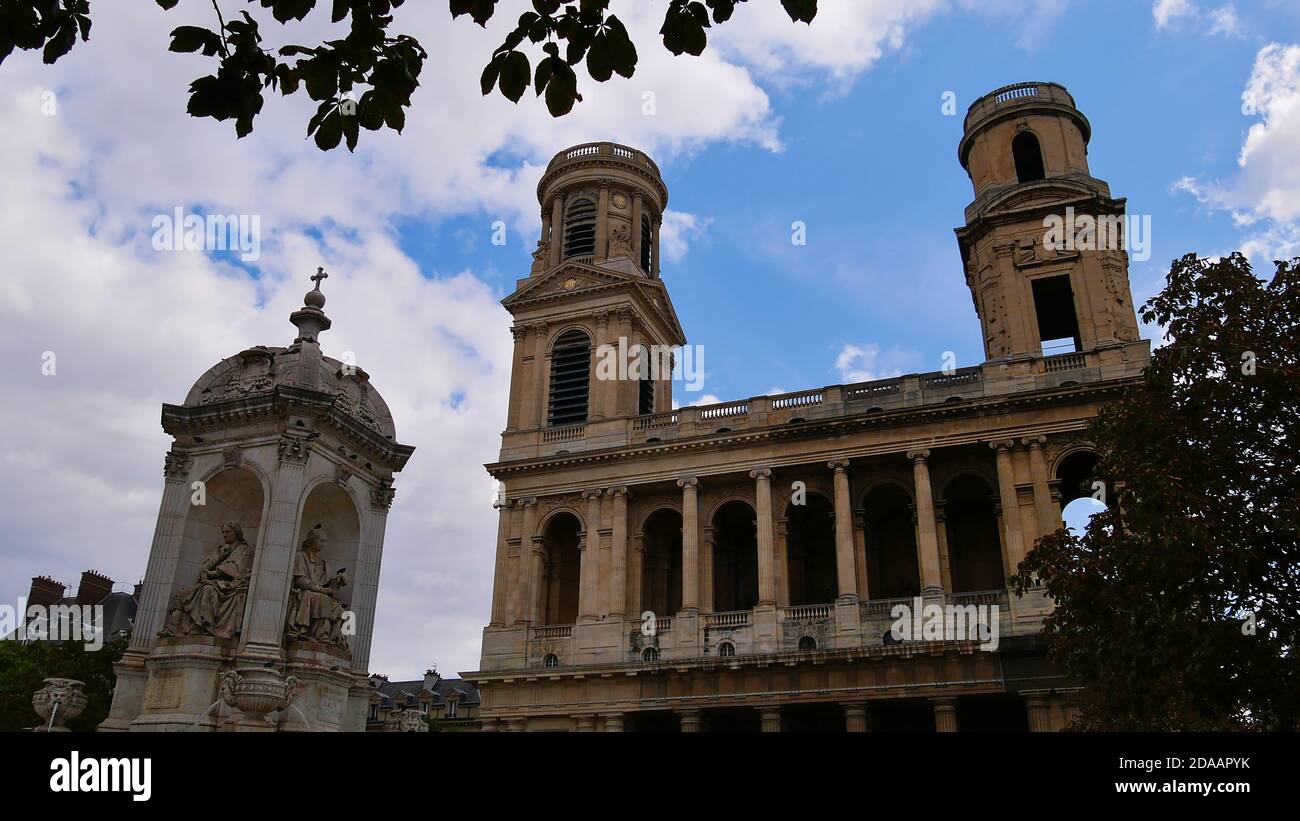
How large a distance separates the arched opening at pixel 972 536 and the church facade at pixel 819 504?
0.08m

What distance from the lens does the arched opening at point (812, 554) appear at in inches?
1388

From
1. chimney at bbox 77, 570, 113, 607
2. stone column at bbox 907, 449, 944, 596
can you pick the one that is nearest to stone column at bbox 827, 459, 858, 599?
stone column at bbox 907, 449, 944, 596

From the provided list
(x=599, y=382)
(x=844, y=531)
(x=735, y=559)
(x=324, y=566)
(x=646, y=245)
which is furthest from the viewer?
(x=646, y=245)

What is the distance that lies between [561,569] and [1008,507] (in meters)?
16.4

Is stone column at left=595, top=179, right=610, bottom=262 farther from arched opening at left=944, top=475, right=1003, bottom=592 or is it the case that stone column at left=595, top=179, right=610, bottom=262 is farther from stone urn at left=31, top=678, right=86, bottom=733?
stone urn at left=31, top=678, right=86, bottom=733

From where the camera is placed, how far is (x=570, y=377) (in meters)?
38.7

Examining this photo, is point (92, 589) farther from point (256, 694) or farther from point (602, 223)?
point (256, 694)

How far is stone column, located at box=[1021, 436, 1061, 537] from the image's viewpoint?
97.9ft

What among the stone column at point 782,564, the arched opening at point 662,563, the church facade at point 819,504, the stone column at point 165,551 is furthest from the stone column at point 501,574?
the stone column at point 165,551

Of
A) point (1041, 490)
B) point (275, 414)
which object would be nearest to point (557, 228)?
point (1041, 490)

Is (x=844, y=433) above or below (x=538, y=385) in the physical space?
below

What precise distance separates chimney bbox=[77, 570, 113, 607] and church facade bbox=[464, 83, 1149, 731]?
94.1 ft
